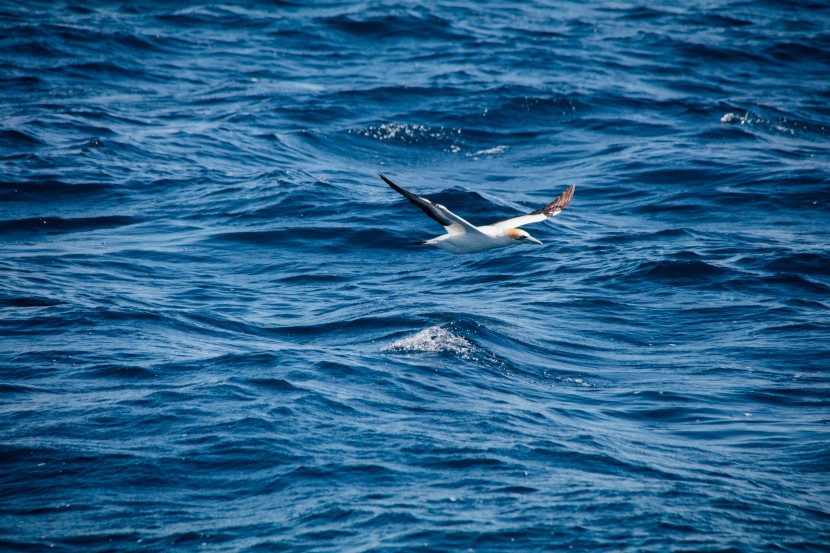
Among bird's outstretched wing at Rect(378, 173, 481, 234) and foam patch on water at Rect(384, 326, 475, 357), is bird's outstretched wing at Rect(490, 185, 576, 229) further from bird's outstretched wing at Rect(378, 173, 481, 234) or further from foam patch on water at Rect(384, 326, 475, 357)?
foam patch on water at Rect(384, 326, 475, 357)

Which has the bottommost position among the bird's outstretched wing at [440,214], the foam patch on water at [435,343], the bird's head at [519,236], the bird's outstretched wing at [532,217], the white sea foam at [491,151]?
the foam patch on water at [435,343]

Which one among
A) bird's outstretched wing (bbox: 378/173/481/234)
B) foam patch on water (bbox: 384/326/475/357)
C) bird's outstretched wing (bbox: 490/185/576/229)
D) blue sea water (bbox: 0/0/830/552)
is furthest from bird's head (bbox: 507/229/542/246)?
foam patch on water (bbox: 384/326/475/357)

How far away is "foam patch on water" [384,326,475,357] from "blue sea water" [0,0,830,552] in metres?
0.05

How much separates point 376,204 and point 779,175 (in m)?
8.75

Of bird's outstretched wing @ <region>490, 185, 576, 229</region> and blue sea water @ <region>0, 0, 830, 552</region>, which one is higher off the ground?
bird's outstretched wing @ <region>490, 185, 576, 229</region>

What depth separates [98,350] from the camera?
38.1 ft

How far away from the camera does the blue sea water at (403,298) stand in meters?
8.41

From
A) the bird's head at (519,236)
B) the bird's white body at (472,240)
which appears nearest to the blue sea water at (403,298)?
the bird's white body at (472,240)

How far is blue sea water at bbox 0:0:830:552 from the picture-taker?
8.41 m

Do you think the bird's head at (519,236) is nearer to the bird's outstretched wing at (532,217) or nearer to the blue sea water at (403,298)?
the bird's outstretched wing at (532,217)

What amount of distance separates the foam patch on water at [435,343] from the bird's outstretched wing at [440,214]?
54.8 inches

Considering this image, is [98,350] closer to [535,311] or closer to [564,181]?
[535,311]

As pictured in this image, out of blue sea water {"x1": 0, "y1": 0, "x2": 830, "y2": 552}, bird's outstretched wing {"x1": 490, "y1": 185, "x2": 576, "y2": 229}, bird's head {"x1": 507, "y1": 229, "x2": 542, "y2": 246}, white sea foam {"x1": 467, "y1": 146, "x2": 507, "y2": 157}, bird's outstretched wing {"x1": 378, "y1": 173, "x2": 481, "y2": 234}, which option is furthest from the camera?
white sea foam {"x1": 467, "y1": 146, "x2": 507, "y2": 157}

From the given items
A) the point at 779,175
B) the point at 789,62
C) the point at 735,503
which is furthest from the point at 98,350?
the point at 789,62
